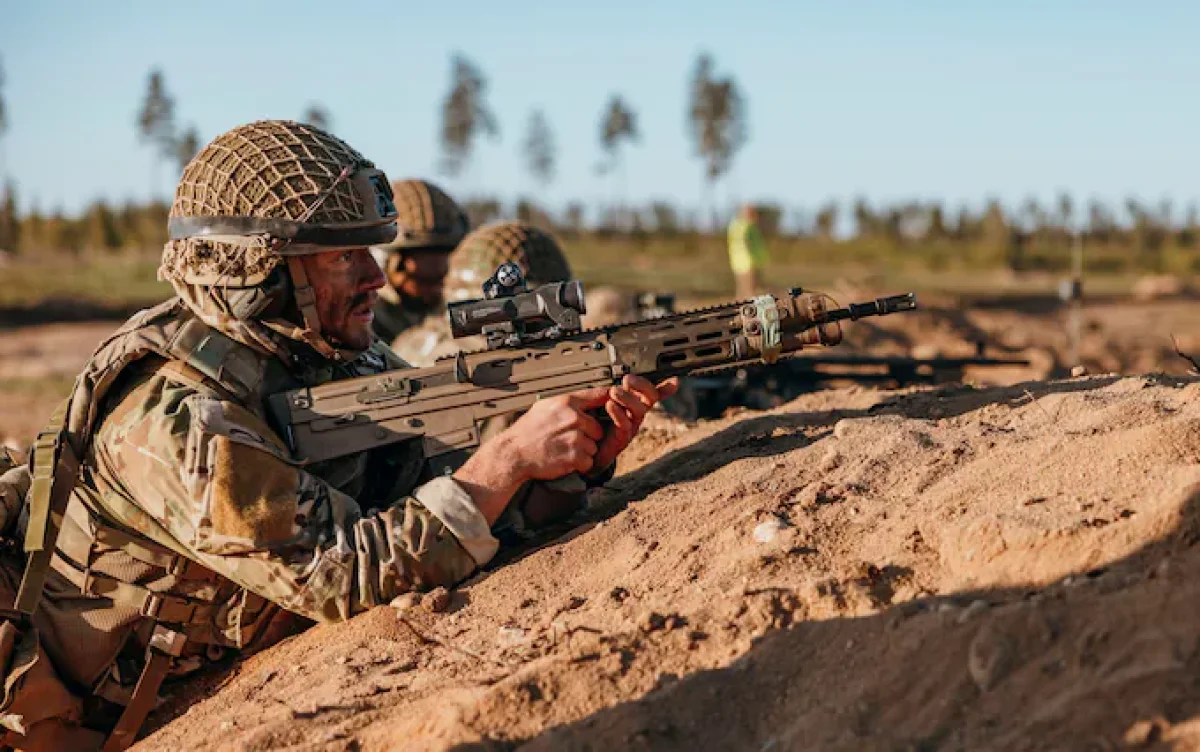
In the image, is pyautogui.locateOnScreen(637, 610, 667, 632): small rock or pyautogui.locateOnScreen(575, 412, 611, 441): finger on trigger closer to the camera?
pyautogui.locateOnScreen(637, 610, 667, 632): small rock

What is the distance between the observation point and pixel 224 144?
4.19 m

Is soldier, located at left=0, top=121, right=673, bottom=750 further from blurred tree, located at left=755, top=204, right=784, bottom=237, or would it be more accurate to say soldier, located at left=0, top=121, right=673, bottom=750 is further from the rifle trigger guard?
blurred tree, located at left=755, top=204, right=784, bottom=237

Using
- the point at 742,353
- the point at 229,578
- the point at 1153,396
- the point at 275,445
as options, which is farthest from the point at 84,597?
the point at 1153,396

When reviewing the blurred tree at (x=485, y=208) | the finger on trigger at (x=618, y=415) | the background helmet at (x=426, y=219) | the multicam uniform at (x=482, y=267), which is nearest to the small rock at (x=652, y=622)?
the finger on trigger at (x=618, y=415)

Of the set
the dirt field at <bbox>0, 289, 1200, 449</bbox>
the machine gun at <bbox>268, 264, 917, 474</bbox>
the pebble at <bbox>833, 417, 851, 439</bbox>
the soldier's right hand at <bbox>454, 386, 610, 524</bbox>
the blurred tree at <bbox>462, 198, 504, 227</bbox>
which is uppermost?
the blurred tree at <bbox>462, 198, 504, 227</bbox>

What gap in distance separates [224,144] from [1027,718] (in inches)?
118

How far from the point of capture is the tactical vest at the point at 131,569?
3.93 metres

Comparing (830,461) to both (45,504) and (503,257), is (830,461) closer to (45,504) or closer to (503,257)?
(45,504)

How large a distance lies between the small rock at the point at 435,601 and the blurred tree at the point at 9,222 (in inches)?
1584

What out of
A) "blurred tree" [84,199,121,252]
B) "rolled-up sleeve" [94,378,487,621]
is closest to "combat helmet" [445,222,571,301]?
"rolled-up sleeve" [94,378,487,621]

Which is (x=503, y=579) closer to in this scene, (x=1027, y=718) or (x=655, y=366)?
(x=655, y=366)

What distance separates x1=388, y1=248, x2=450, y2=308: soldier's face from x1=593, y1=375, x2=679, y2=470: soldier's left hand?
4.38 m

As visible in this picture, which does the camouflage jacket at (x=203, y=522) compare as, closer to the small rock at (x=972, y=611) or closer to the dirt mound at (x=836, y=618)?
the dirt mound at (x=836, y=618)

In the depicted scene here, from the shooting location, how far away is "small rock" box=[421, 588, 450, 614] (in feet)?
12.8
